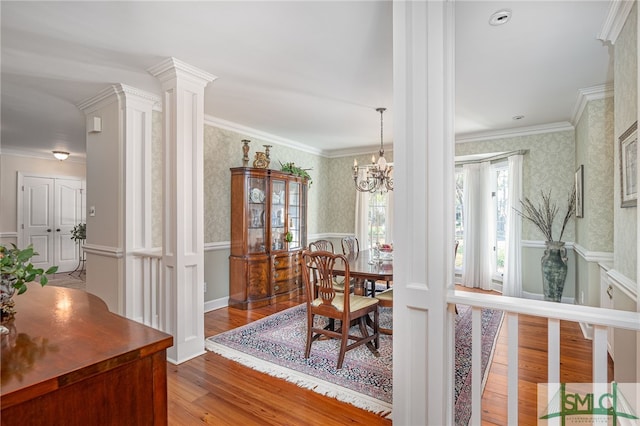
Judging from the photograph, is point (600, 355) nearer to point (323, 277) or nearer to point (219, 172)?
point (323, 277)

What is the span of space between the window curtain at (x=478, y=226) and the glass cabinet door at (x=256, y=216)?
348 centimetres

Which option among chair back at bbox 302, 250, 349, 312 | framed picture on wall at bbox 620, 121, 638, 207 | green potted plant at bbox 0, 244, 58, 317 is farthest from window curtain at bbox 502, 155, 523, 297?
green potted plant at bbox 0, 244, 58, 317

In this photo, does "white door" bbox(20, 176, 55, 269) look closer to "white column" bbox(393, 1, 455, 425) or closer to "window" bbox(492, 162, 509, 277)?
"white column" bbox(393, 1, 455, 425)

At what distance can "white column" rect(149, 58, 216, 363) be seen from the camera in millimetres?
2646

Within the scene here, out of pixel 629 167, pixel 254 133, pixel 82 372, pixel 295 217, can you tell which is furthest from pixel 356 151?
pixel 82 372

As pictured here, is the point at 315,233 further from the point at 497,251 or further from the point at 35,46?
the point at 35,46

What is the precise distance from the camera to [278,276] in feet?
14.6

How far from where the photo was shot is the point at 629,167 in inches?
76.3

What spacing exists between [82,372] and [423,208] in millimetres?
1359

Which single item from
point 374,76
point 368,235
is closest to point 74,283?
point 368,235

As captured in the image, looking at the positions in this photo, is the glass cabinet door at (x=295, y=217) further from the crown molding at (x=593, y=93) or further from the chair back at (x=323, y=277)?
the crown molding at (x=593, y=93)

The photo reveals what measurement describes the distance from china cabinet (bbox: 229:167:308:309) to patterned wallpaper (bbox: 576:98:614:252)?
3.57m

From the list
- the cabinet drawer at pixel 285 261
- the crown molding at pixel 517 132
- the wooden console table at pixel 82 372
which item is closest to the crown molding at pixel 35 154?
the cabinet drawer at pixel 285 261

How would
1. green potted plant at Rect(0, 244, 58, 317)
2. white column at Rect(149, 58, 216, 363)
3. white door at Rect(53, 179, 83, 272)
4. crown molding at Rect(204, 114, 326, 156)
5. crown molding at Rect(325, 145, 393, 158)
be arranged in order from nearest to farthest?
green potted plant at Rect(0, 244, 58, 317), white column at Rect(149, 58, 216, 363), crown molding at Rect(204, 114, 326, 156), crown molding at Rect(325, 145, 393, 158), white door at Rect(53, 179, 83, 272)
